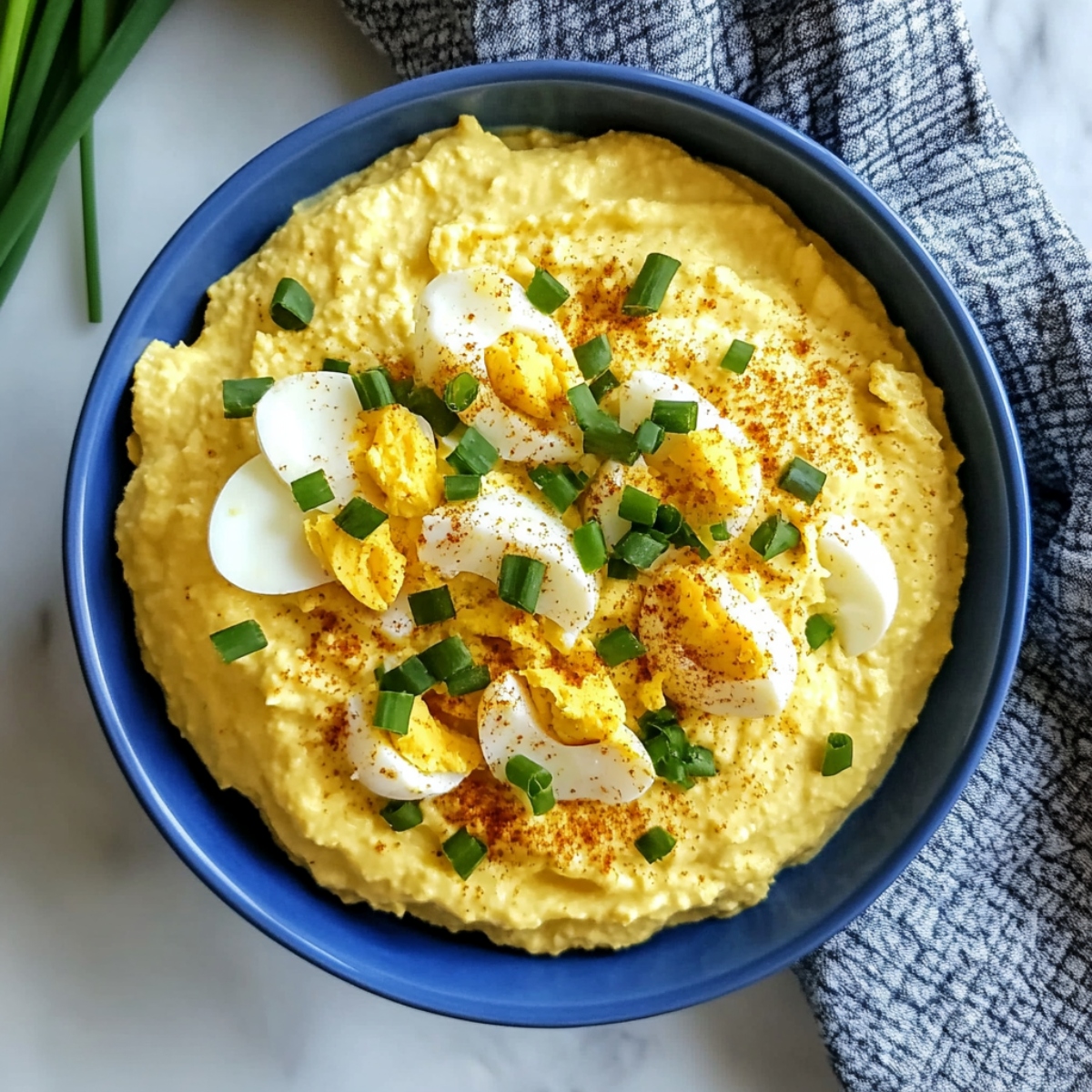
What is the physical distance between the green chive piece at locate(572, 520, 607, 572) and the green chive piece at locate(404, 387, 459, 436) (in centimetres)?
33

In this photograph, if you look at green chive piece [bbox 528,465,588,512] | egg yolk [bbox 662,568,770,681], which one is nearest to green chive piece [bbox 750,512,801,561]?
egg yolk [bbox 662,568,770,681]

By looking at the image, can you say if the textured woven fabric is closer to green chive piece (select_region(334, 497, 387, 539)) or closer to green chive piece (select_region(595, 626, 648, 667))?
green chive piece (select_region(595, 626, 648, 667))

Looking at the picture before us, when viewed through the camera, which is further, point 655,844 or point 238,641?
point 655,844

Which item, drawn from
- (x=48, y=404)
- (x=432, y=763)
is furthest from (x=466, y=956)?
(x=48, y=404)

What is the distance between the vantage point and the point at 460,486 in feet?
6.79

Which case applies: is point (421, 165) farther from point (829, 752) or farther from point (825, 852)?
point (825, 852)

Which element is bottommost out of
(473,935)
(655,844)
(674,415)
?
(473,935)

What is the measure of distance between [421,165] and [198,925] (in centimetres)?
181

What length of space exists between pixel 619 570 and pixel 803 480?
0.40 m

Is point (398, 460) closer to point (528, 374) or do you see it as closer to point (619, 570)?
point (528, 374)

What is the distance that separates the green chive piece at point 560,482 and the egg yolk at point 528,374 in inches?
4.5

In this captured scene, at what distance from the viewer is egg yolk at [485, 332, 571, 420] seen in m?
2.07

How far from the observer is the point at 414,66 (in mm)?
2562

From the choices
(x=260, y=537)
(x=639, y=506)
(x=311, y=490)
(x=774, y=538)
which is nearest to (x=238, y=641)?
(x=260, y=537)
